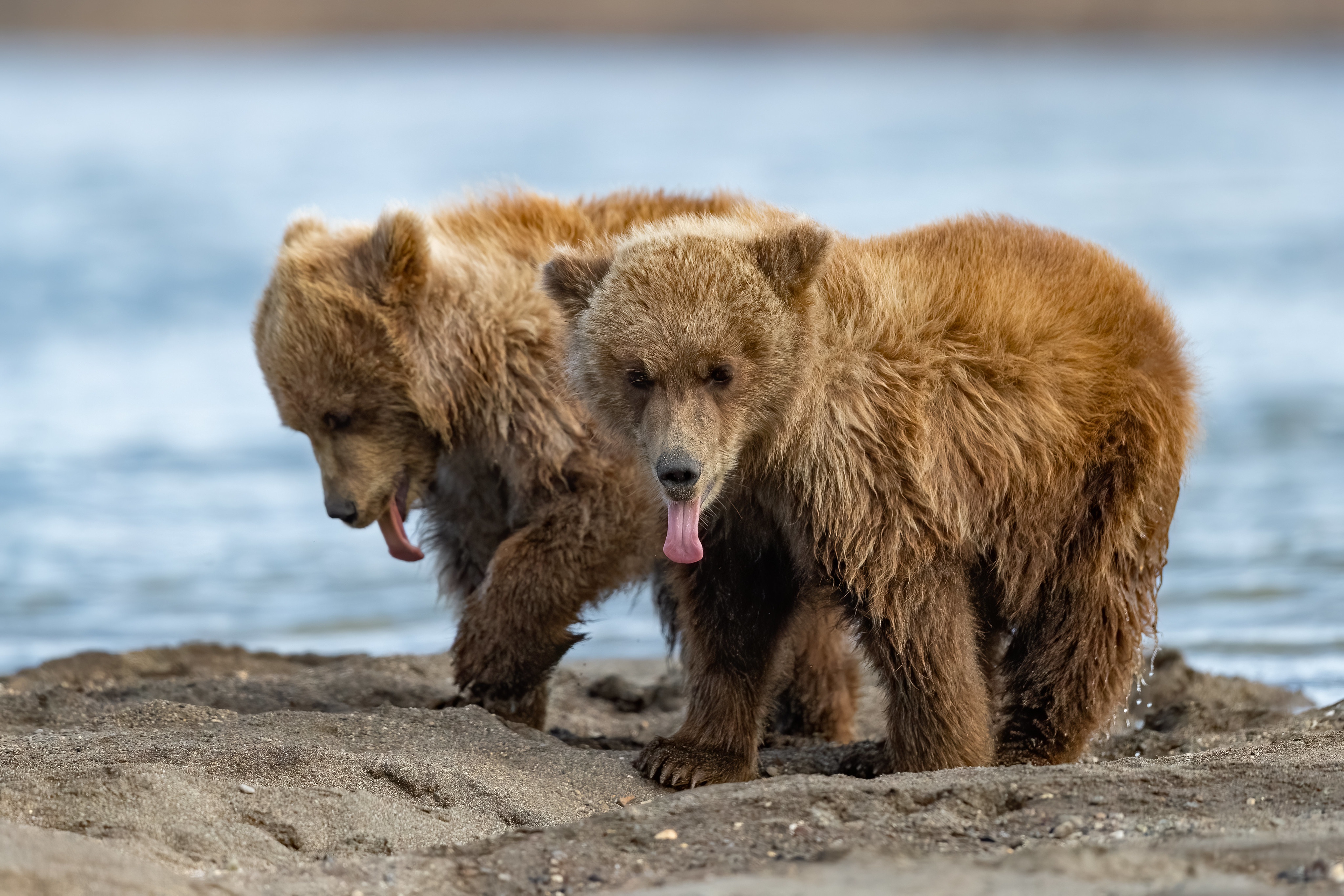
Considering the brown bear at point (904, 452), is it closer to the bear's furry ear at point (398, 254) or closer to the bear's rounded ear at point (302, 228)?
the bear's furry ear at point (398, 254)

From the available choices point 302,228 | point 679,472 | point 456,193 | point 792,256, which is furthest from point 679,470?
point 456,193

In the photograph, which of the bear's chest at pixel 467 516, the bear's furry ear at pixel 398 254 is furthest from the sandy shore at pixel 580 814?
the bear's furry ear at pixel 398 254

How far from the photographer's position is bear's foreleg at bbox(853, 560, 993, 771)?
5.15 metres

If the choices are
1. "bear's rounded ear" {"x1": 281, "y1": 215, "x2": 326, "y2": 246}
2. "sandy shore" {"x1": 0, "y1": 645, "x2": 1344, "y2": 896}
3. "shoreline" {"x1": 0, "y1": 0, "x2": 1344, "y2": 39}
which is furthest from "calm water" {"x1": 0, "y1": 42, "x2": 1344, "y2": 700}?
"shoreline" {"x1": 0, "y1": 0, "x2": 1344, "y2": 39}

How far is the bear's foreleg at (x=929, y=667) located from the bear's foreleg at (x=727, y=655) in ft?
1.17

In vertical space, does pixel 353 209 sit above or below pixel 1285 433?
above

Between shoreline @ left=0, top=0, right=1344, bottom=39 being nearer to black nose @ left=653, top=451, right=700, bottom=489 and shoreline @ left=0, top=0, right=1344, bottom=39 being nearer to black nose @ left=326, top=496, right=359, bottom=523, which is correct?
black nose @ left=326, top=496, right=359, bottom=523

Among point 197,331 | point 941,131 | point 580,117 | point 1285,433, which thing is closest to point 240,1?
point 580,117

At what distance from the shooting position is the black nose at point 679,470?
4746 millimetres

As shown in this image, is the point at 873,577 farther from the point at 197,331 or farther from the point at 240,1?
the point at 240,1

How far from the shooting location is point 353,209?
2378 centimetres

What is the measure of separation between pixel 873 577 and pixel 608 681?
2.83m

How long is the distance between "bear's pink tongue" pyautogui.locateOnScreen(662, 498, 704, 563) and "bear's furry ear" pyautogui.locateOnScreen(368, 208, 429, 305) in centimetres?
185

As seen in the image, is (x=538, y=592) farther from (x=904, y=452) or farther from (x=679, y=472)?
(x=904, y=452)
